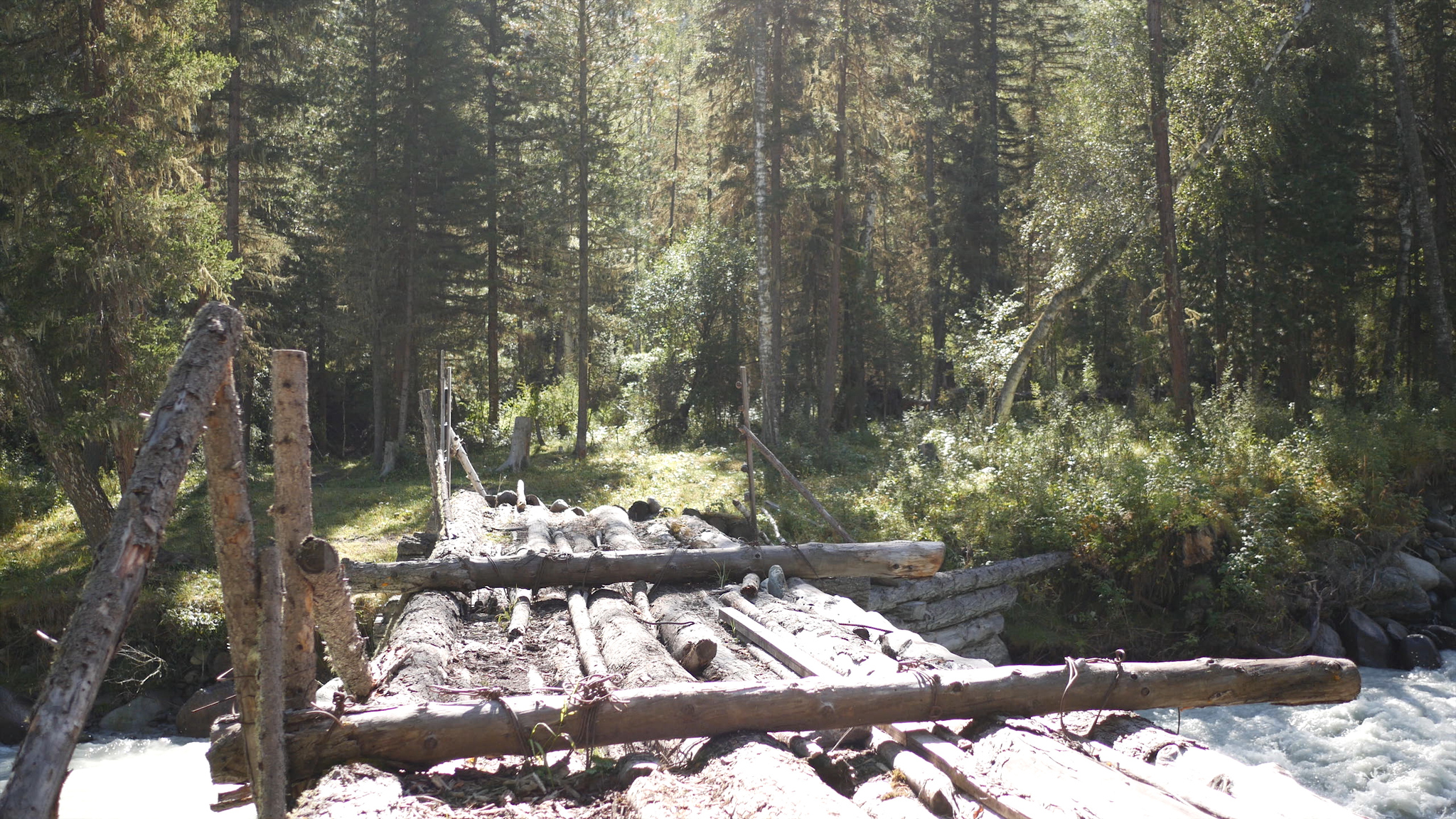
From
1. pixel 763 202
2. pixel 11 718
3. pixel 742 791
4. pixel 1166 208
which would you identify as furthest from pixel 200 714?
pixel 1166 208

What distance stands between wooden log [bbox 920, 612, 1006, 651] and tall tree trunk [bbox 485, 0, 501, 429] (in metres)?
16.3

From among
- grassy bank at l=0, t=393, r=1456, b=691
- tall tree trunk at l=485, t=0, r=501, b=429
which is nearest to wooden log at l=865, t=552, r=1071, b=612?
grassy bank at l=0, t=393, r=1456, b=691

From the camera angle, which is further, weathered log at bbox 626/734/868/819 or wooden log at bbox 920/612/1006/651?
wooden log at bbox 920/612/1006/651

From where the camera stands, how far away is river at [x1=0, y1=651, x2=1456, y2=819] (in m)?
8.20

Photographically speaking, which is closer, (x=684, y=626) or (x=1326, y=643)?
(x=684, y=626)

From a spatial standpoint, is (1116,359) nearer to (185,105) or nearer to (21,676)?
(185,105)

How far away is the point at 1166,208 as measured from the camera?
16906 mm

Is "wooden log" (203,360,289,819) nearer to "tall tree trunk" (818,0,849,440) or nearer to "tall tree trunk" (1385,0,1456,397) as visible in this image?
"tall tree trunk" (818,0,849,440)

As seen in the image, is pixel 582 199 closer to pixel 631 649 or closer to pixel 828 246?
pixel 828 246

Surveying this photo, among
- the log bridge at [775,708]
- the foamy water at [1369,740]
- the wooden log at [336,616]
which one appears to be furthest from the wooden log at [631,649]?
the foamy water at [1369,740]

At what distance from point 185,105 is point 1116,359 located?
2577cm

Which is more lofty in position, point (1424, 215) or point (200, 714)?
point (1424, 215)

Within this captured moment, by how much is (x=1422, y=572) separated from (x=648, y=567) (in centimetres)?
1249

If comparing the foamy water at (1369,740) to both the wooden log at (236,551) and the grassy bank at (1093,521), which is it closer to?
the grassy bank at (1093,521)
